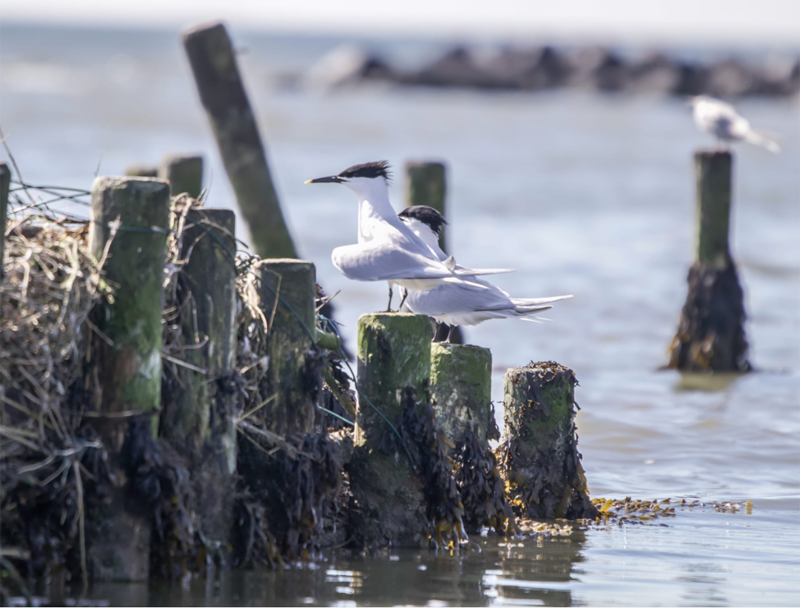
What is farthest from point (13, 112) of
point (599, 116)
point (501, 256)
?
point (599, 116)

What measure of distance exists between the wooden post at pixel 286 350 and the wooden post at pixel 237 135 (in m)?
3.70

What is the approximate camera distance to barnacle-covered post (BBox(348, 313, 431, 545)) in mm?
4348

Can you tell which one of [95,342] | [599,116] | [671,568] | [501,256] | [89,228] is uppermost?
[599,116]

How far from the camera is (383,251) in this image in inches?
186

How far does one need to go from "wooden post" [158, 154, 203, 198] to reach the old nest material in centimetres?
483

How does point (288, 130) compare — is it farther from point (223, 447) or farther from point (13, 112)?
point (223, 447)

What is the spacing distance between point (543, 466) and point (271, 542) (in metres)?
1.45

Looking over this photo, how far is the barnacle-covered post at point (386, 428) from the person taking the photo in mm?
4348

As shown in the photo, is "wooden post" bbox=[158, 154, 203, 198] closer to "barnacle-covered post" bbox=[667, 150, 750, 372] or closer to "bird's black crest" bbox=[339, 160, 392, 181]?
"bird's black crest" bbox=[339, 160, 392, 181]

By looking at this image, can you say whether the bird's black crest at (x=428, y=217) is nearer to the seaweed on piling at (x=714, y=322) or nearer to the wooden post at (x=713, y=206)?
the wooden post at (x=713, y=206)

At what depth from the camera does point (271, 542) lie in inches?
161

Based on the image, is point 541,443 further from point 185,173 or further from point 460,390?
point 185,173

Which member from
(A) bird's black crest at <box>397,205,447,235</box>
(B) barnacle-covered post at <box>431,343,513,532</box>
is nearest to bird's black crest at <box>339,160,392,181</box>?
(A) bird's black crest at <box>397,205,447,235</box>

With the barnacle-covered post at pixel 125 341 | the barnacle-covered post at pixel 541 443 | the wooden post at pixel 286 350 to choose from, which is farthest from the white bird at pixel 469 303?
the barnacle-covered post at pixel 125 341
